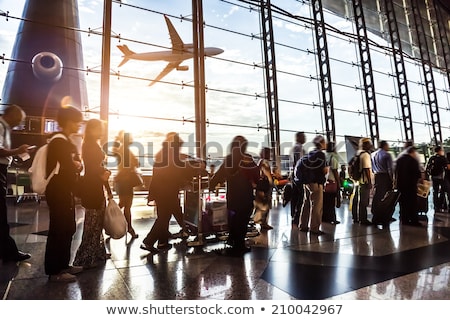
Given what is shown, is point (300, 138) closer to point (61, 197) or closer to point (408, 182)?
point (408, 182)

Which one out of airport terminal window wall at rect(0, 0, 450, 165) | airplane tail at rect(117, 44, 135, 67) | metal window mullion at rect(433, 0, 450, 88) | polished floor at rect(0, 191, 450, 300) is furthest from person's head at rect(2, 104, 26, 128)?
metal window mullion at rect(433, 0, 450, 88)

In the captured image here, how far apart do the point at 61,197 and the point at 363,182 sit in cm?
354

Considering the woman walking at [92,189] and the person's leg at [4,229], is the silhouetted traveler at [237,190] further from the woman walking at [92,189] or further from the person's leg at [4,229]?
the person's leg at [4,229]

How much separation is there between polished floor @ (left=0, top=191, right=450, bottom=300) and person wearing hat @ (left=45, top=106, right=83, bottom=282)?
12 cm

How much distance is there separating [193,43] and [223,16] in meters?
1.18

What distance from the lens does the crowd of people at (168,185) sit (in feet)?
6.24

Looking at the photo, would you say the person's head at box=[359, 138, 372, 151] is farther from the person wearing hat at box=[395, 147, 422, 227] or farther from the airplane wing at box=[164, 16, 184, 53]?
the airplane wing at box=[164, 16, 184, 53]

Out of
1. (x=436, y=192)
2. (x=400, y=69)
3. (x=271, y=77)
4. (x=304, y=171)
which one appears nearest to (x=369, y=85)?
(x=400, y=69)

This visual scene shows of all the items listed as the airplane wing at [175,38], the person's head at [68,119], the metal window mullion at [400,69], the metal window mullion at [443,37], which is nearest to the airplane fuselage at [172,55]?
the airplane wing at [175,38]

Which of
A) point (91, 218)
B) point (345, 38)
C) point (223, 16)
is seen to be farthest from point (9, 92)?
point (345, 38)

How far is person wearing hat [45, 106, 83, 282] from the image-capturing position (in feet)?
6.07

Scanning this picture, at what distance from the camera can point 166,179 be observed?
2.73 m

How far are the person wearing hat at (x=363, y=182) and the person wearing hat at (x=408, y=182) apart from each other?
1.39ft

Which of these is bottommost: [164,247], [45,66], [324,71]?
[164,247]
